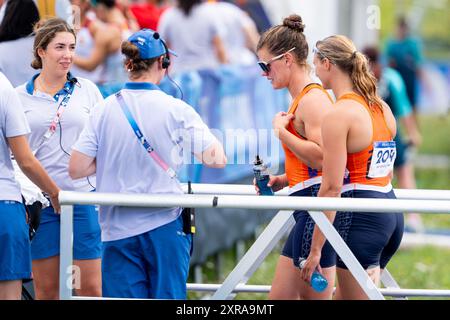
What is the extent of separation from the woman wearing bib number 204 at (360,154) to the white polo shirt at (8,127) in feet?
4.37

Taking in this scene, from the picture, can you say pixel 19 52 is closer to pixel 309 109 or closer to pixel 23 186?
pixel 23 186

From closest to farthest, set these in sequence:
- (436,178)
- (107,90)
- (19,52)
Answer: (19,52), (107,90), (436,178)

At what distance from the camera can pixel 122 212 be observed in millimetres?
4496

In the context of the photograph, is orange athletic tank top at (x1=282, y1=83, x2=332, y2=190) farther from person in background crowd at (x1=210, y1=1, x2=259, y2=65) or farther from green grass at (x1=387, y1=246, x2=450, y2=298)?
person in background crowd at (x1=210, y1=1, x2=259, y2=65)

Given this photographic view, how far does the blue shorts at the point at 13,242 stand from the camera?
4465 mm

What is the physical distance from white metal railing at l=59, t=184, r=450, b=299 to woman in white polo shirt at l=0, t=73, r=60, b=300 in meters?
0.29

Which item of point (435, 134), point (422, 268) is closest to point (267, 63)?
point (422, 268)

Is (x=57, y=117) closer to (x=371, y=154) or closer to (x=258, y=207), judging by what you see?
(x=258, y=207)

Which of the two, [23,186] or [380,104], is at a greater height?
Answer: [380,104]

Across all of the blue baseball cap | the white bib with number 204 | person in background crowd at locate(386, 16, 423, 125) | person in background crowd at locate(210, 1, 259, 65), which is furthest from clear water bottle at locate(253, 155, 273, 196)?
person in background crowd at locate(386, 16, 423, 125)

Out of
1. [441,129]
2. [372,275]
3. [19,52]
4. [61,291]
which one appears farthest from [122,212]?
[441,129]

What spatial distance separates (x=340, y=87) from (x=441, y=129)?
1869 cm

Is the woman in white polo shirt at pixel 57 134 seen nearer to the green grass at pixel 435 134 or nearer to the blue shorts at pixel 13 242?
the blue shorts at pixel 13 242

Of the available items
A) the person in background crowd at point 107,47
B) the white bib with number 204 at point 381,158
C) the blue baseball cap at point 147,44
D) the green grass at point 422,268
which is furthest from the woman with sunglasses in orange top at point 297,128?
the green grass at point 422,268
